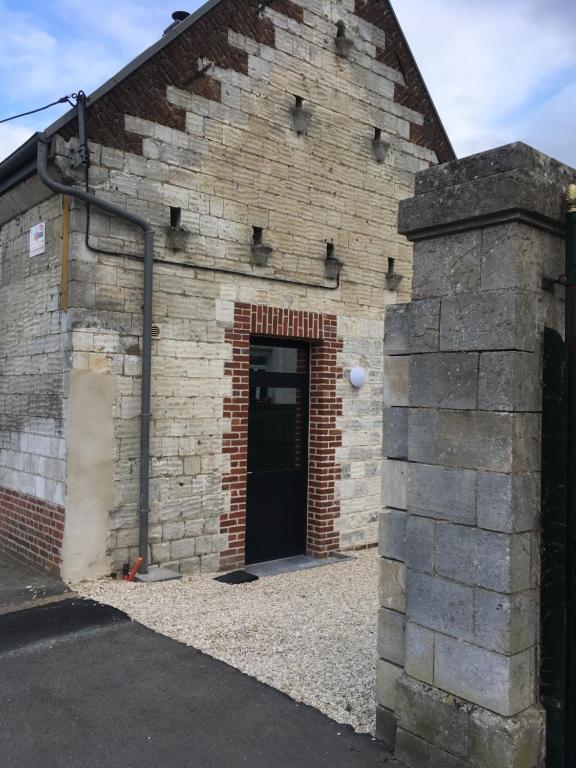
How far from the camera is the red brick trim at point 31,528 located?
630cm

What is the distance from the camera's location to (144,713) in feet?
12.7

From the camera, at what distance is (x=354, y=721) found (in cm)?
379

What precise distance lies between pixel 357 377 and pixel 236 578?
2810mm

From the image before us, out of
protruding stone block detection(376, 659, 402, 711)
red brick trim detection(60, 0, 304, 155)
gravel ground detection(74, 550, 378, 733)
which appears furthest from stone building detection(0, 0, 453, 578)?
protruding stone block detection(376, 659, 402, 711)

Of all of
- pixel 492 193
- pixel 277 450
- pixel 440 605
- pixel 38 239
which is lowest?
pixel 440 605

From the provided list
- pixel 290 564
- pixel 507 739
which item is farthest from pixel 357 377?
pixel 507 739

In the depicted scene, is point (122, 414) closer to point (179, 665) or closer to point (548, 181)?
point (179, 665)

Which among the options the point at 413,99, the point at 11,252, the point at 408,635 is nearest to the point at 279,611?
the point at 408,635

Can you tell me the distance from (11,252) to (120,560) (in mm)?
3594

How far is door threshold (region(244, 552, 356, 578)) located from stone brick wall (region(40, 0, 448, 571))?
1.13 ft

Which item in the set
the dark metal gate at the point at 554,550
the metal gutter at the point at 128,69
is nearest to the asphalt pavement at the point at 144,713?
the dark metal gate at the point at 554,550

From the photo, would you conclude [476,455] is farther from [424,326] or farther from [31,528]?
[31,528]

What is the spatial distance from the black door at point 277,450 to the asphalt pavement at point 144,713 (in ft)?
9.02

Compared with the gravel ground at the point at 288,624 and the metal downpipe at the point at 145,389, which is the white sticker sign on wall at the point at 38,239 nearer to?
the metal downpipe at the point at 145,389
